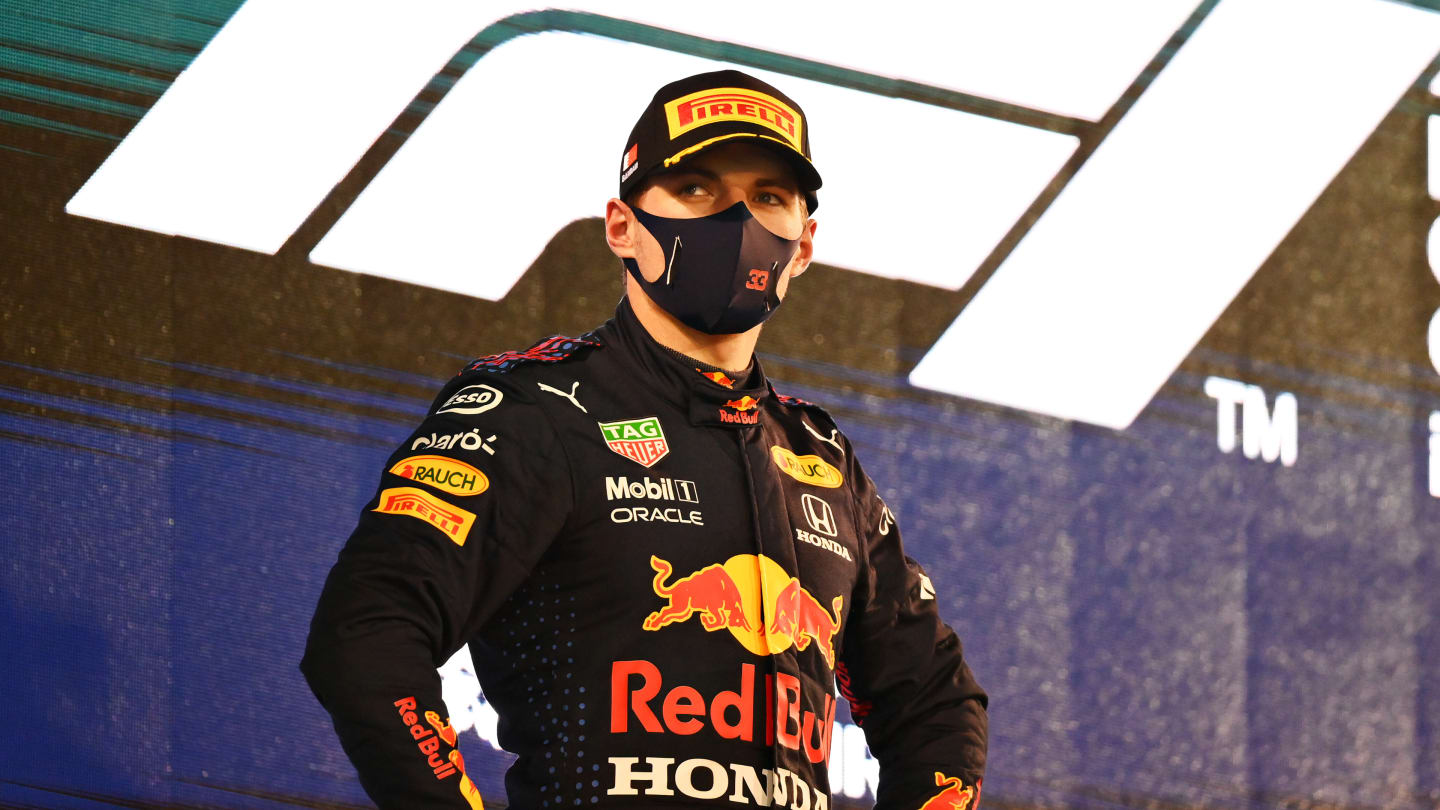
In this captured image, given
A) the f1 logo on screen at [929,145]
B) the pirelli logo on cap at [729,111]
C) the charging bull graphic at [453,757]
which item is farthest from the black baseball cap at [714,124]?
the f1 logo on screen at [929,145]

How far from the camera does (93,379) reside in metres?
2.42

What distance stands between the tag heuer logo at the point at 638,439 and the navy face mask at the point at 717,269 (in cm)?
13

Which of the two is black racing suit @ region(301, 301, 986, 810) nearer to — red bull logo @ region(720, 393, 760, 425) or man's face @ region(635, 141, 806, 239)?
red bull logo @ region(720, 393, 760, 425)

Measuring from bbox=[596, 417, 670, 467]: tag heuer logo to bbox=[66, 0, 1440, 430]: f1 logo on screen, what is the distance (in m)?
1.20

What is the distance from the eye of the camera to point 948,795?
5.28ft

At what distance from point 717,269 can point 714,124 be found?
138 millimetres

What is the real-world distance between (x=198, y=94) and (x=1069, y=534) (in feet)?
5.45

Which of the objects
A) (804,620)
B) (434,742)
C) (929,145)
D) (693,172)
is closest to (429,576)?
(434,742)

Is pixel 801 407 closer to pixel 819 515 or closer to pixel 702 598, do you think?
pixel 819 515

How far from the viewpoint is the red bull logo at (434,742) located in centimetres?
127

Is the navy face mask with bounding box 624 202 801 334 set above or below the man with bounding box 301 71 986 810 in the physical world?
above

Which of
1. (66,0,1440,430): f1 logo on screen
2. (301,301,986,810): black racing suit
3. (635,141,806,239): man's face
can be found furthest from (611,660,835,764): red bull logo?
(66,0,1440,430): f1 logo on screen

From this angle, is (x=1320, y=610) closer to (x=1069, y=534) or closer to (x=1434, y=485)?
(x=1434, y=485)

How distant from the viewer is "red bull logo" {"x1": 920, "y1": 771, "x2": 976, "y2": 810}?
1602mm
